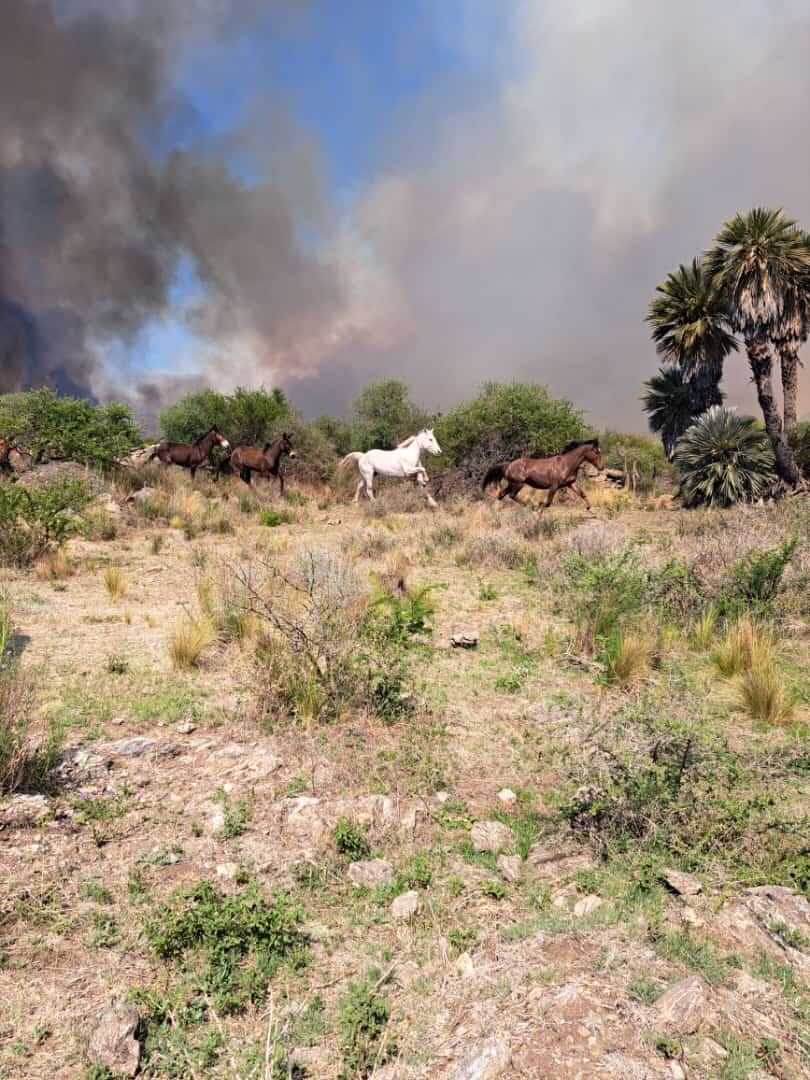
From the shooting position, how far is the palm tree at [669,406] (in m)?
31.8

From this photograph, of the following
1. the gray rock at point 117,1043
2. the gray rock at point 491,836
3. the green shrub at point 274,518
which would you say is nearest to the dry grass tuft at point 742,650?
the gray rock at point 491,836

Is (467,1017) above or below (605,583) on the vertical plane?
below

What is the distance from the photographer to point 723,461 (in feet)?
64.8

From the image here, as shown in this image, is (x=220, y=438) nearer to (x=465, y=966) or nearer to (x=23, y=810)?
(x=23, y=810)

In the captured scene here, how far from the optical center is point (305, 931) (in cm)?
288

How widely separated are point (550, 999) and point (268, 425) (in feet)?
89.8

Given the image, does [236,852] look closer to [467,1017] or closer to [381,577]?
[467,1017]

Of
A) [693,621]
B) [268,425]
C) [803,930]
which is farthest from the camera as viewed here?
[268,425]

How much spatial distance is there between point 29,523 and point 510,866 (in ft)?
33.1

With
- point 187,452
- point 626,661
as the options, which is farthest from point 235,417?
point 626,661

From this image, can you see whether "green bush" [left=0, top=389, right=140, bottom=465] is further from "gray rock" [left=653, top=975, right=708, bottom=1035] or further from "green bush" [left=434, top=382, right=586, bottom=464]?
"gray rock" [left=653, top=975, right=708, bottom=1035]

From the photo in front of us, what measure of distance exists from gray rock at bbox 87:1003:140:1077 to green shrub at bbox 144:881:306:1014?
1.05ft

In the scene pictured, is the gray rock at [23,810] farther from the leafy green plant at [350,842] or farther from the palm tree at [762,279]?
the palm tree at [762,279]

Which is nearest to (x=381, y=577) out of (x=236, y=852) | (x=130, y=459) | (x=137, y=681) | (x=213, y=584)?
(x=213, y=584)
